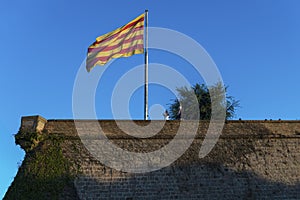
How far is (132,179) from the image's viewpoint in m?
13.9

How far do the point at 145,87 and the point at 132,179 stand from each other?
15.9 feet

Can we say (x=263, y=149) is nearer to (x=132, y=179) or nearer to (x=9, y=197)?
(x=132, y=179)

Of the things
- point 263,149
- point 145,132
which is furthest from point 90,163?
point 263,149

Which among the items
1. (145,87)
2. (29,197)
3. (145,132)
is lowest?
(29,197)

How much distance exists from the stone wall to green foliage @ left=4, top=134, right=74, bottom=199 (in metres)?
0.22

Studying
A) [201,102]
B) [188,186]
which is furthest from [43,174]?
[201,102]

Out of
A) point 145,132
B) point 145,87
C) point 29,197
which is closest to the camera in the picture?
point 29,197

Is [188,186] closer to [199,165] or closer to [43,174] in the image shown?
[199,165]

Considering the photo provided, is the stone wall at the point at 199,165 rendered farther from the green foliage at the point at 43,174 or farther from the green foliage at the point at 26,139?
the green foliage at the point at 26,139

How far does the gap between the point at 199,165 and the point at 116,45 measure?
22.4 feet

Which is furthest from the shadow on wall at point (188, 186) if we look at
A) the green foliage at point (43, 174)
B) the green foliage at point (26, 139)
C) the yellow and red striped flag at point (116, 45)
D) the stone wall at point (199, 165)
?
the yellow and red striped flag at point (116, 45)

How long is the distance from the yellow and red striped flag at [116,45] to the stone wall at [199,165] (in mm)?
3185

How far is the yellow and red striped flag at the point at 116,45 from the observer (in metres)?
16.5

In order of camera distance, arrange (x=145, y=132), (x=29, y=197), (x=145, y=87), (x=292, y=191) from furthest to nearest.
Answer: (x=145, y=87), (x=145, y=132), (x=292, y=191), (x=29, y=197)
